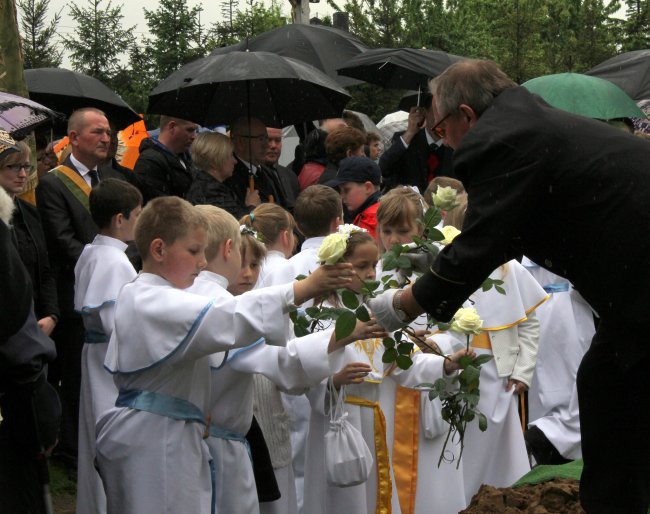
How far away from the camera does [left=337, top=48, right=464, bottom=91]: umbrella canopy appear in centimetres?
1055

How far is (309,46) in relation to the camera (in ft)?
37.7

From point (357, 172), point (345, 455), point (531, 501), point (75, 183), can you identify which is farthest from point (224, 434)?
point (357, 172)

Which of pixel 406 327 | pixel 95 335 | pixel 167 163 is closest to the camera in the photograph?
pixel 406 327

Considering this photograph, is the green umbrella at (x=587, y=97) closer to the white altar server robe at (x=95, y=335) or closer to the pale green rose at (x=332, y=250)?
the white altar server robe at (x=95, y=335)

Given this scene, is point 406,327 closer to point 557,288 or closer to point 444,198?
point 444,198

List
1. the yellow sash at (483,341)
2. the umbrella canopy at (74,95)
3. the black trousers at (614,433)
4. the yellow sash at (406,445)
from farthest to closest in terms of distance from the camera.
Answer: the umbrella canopy at (74,95)
the yellow sash at (483,341)
the yellow sash at (406,445)
the black trousers at (614,433)

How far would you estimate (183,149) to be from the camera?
9.32 m

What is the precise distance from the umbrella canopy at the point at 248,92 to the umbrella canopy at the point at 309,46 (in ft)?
5.89

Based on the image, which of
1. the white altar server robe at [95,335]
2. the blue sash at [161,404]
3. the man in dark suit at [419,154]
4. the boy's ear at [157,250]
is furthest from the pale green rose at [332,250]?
the man in dark suit at [419,154]

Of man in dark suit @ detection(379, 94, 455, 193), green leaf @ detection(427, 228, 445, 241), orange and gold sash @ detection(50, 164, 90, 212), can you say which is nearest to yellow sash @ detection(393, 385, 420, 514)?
green leaf @ detection(427, 228, 445, 241)

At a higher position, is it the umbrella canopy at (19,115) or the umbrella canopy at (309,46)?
the umbrella canopy at (309,46)

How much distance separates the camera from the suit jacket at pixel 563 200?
4.51 meters

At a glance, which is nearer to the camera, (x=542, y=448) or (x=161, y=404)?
(x=161, y=404)

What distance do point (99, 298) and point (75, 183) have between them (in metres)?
1.48
